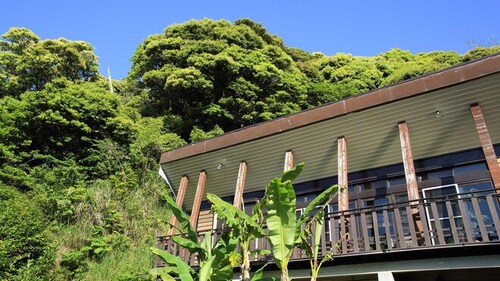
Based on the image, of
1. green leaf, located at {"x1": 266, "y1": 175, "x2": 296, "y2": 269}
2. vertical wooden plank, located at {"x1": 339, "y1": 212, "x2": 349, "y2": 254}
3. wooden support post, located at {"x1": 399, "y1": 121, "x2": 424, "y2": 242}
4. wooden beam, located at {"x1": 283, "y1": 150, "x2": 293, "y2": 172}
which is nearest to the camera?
green leaf, located at {"x1": 266, "y1": 175, "x2": 296, "y2": 269}

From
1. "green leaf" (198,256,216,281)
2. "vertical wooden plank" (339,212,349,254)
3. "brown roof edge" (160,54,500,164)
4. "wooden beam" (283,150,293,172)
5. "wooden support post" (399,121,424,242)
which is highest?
"brown roof edge" (160,54,500,164)

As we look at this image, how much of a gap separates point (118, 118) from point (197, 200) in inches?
425

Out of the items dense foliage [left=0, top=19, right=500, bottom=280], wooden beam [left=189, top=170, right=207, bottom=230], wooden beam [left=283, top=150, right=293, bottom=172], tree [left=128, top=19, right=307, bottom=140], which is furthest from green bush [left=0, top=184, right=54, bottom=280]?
tree [left=128, top=19, right=307, bottom=140]

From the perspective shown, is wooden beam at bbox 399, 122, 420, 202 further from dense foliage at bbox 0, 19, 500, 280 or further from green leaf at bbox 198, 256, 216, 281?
dense foliage at bbox 0, 19, 500, 280

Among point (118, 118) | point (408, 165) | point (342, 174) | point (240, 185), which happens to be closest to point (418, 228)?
point (408, 165)

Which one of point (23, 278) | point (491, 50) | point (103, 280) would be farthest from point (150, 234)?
point (491, 50)

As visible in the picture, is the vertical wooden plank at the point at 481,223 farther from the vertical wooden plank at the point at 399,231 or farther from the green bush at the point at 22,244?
the green bush at the point at 22,244

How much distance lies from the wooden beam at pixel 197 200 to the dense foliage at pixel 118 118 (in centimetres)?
211

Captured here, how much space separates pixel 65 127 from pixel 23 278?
33.8 feet

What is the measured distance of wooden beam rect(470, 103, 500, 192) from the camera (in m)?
6.93

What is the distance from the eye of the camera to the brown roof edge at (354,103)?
7613 mm

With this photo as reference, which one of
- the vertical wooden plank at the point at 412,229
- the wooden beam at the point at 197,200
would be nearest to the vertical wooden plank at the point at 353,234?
the vertical wooden plank at the point at 412,229

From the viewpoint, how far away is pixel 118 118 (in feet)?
65.2

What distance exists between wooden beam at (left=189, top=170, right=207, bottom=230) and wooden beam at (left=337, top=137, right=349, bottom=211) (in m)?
A: 4.08
